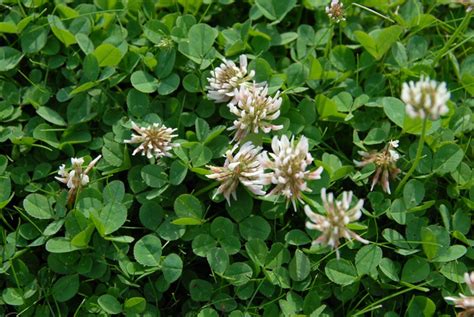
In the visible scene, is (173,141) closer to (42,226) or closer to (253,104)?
(253,104)

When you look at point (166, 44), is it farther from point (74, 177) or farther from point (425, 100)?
point (425, 100)

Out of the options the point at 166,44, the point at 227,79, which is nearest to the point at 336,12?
the point at 227,79

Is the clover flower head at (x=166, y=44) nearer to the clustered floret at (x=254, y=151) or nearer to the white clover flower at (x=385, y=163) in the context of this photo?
the clustered floret at (x=254, y=151)

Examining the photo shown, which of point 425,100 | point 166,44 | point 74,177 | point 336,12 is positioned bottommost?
point 74,177

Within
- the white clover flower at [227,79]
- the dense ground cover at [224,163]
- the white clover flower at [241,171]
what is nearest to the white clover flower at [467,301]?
the dense ground cover at [224,163]

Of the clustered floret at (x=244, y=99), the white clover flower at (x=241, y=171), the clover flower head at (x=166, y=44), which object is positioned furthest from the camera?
the clover flower head at (x=166, y=44)

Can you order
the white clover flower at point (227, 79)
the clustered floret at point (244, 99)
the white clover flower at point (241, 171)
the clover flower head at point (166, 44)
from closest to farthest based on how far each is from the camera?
the white clover flower at point (241, 171), the clustered floret at point (244, 99), the white clover flower at point (227, 79), the clover flower head at point (166, 44)

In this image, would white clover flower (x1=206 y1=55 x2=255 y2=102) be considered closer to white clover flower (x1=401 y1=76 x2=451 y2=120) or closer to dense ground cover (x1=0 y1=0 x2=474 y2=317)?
dense ground cover (x1=0 y1=0 x2=474 y2=317)

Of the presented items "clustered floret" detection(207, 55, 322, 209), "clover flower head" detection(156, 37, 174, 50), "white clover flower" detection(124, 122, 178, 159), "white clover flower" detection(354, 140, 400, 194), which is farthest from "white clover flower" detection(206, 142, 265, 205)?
"clover flower head" detection(156, 37, 174, 50)
